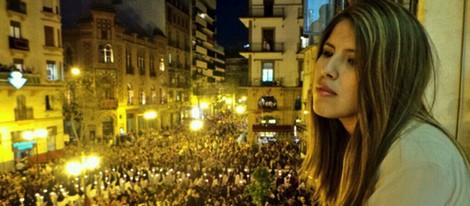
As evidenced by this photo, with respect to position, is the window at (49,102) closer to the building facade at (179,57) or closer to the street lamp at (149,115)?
the street lamp at (149,115)

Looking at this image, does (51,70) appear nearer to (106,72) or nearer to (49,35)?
(49,35)

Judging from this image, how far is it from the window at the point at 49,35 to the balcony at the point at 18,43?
2003 mm

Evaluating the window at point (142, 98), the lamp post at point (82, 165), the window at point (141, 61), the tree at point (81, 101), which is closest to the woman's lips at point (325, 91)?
the lamp post at point (82, 165)

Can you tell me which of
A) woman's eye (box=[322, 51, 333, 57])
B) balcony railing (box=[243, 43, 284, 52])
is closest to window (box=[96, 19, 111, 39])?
balcony railing (box=[243, 43, 284, 52])

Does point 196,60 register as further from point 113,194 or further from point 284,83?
point 113,194

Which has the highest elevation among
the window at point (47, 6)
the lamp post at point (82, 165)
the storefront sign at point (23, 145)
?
the window at point (47, 6)

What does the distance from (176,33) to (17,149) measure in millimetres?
34278

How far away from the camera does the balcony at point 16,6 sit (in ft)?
76.3

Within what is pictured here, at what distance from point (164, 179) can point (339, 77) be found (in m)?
16.9

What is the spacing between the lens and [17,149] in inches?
904

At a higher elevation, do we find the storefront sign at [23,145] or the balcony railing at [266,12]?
the balcony railing at [266,12]

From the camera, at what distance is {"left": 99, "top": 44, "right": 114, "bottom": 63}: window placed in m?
35.9

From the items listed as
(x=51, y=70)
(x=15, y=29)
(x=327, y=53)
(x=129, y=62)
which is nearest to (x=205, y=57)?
(x=129, y=62)

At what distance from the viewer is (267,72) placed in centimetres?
3095
